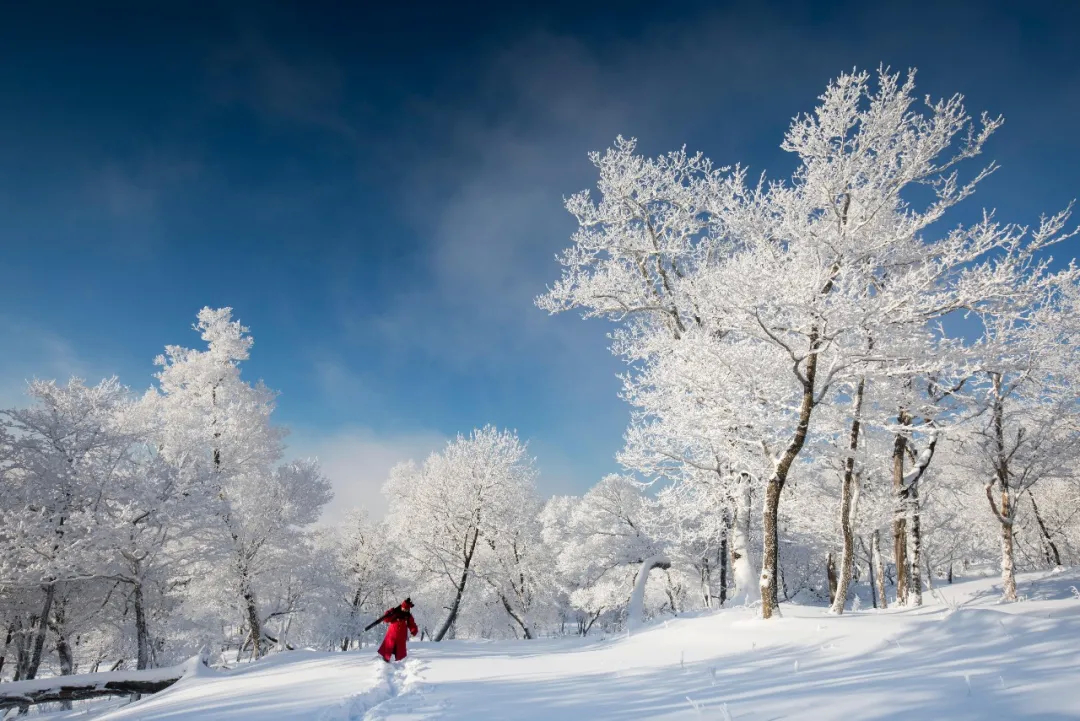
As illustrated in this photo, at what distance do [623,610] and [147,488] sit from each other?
101 feet

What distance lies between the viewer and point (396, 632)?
10.5 metres

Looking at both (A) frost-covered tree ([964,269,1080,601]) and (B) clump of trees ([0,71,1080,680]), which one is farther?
(A) frost-covered tree ([964,269,1080,601])

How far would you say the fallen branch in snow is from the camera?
40.4 feet

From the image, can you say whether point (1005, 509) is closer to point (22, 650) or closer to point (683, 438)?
point (683, 438)

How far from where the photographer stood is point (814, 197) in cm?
1035

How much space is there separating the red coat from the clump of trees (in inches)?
252

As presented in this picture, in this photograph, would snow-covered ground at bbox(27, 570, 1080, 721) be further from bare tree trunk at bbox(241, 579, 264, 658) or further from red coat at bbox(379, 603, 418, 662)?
bare tree trunk at bbox(241, 579, 264, 658)

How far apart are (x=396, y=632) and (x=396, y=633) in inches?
0.8

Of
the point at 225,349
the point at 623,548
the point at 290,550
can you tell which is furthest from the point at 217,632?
the point at 623,548

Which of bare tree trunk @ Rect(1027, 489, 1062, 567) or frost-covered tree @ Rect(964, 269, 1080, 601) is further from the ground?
frost-covered tree @ Rect(964, 269, 1080, 601)

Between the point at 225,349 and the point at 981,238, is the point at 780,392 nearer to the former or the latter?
the point at 981,238

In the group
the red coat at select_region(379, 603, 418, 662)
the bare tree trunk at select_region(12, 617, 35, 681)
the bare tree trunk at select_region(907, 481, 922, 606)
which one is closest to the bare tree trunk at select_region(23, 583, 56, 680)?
the bare tree trunk at select_region(12, 617, 35, 681)

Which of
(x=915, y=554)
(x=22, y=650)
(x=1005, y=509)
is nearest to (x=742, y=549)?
(x=915, y=554)

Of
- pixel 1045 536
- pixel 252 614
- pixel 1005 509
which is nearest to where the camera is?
pixel 1005 509
